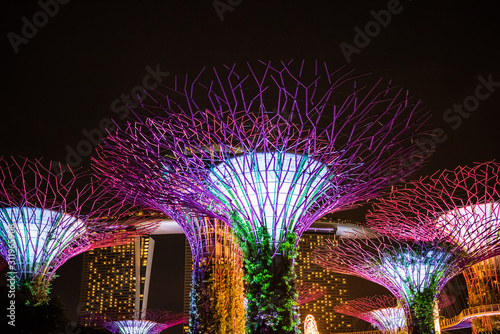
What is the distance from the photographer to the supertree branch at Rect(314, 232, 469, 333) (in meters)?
22.3

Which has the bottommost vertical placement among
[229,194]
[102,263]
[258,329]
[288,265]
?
[258,329]

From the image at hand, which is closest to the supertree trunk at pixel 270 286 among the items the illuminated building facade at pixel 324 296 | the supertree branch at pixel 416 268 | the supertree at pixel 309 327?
the supertree branch at pixel 416 268

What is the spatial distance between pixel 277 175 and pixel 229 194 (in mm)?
1749

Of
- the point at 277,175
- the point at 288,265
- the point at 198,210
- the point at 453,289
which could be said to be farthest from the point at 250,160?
the point at 453,289

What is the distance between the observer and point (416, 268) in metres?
23.2

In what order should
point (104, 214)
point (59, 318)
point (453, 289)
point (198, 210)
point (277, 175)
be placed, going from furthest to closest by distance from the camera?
point (453, 289)
point (104, 214)
point (59, 318)
point (198, 210)
point (277, 175)

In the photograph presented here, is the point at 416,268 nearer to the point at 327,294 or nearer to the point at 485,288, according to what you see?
the point at 485,288

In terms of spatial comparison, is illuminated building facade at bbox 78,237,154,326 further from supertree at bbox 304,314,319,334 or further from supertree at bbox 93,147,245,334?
supertree at bbox 93,147,245,334

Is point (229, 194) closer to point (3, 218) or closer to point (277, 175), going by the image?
point (277, 175)

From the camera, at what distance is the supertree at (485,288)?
97.8 ft

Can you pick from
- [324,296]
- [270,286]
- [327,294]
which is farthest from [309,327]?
[327,294]

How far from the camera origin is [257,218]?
15.3m

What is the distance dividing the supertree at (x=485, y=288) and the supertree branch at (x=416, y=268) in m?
8.69

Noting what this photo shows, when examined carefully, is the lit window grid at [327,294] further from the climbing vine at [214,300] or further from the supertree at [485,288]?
the climbing vine at [214,300]
